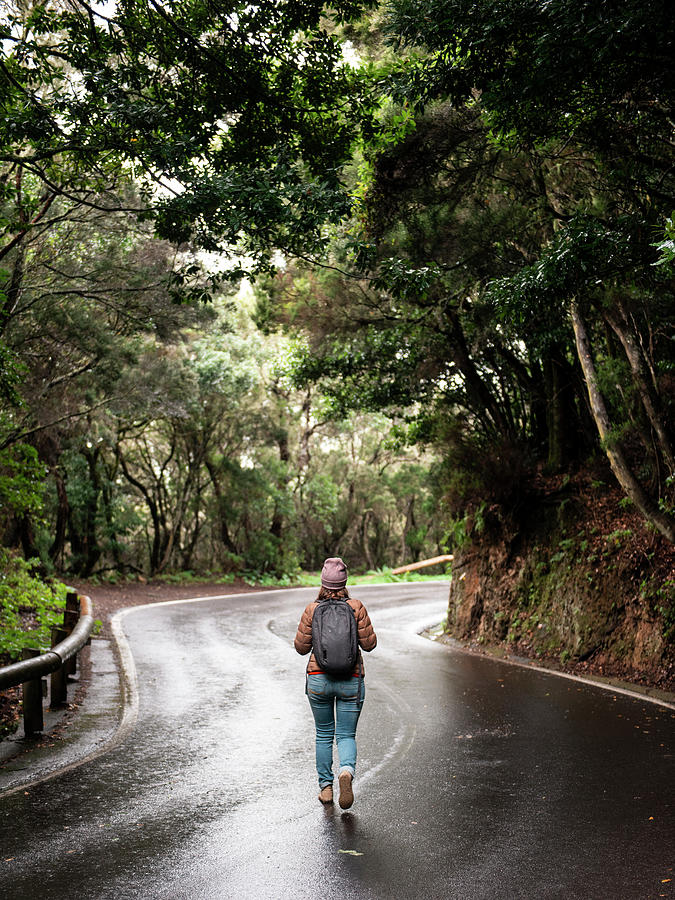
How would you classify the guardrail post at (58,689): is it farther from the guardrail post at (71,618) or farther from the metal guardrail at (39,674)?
the guardrail post at (71,618)

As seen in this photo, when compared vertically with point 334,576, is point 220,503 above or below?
above

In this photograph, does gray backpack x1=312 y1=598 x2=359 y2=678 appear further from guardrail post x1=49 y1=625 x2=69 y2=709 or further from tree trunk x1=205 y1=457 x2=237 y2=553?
tree trunk x1=205 y1=457 x2=237 y2=553

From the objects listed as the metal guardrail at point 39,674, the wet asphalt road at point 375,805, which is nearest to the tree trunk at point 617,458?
the wet asphalt road at point 375,805

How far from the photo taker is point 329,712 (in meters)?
6.04

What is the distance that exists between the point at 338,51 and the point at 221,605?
18.1 m

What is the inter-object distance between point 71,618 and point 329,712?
24.2 feet

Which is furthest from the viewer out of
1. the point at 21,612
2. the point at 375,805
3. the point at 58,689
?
the point at 21,612

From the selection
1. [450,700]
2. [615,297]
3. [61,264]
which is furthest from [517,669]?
[61,264]

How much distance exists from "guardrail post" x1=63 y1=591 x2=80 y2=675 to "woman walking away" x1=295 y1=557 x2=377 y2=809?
527 centimetres

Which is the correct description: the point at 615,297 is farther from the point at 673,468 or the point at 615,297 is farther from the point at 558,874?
the point at 558,874

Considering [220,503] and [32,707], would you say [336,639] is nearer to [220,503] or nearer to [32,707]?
[32,707]

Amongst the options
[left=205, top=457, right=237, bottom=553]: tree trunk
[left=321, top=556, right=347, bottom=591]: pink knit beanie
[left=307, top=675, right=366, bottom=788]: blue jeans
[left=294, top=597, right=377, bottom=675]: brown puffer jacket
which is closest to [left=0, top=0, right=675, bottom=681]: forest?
[left=321, top=556, right=347, bottom=591]: pink knit beanie

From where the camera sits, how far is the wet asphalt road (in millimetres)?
4422

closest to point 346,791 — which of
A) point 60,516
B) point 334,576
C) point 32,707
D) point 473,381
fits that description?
point 334,576
